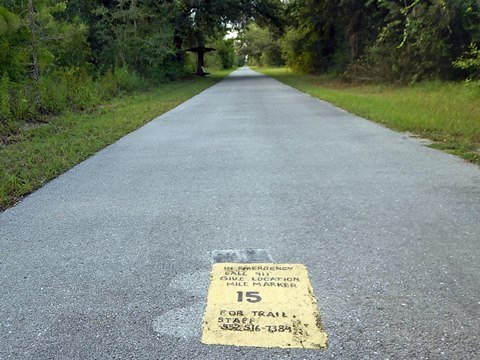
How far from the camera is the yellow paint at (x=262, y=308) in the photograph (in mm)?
2146

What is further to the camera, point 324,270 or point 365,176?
point 365,176

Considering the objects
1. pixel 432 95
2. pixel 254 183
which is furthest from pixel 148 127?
pixel 432 95

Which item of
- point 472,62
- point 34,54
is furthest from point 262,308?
point 472,62

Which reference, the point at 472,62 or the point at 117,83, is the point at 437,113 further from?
the point at 117,83

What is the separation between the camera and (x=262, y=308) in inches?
A: 94.9

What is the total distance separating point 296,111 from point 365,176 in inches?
266

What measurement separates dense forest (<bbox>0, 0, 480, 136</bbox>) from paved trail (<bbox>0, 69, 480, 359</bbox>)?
5351mm

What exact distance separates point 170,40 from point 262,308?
22.7 metres

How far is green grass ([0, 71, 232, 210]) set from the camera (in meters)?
4.98

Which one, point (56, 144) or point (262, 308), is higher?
point (56, 144)

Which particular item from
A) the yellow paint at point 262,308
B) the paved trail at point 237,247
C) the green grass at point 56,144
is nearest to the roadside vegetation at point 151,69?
the green grass at point 56,144

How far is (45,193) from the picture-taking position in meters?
4.64

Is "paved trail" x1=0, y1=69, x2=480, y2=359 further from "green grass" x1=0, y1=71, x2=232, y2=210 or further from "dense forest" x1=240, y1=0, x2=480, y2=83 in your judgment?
"dense forest" x1=240, y1=0, x2=480, y2=83

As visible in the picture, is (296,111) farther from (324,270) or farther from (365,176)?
(324,270)
